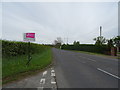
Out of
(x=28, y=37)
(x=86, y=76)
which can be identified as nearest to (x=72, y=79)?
(x=86, y=76)

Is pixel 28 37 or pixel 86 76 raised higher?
pixel 28 37

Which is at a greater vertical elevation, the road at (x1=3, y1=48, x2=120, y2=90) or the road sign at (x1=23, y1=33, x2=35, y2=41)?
the road sign at (x1=23, y1=33, x2=35, y2=41)

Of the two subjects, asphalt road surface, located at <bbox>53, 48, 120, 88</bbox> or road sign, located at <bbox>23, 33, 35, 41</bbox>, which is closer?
asphalt road surface, located at <bbox>53, 48, 120, 88</bbox>

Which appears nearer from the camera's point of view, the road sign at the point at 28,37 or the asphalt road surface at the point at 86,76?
the asphalt road surface at the point at 86,76

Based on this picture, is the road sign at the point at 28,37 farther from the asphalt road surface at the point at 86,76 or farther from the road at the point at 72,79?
the asphalt road surface at the point at 86,76

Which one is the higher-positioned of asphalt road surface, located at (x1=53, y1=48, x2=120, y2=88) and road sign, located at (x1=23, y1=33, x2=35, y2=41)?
road sign, located at (x1=23, y1=33, x2=35, y2=41)

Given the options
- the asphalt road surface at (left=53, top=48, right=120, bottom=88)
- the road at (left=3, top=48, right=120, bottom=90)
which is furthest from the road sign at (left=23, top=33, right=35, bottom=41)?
the asphalt road surface at (left=53, top=48, right=120, bottom=88)

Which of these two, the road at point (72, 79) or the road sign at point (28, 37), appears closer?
the road at point (72, 79)

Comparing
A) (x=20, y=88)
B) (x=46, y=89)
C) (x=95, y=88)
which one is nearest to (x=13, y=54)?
(x=20, y=88)

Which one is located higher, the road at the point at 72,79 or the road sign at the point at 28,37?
the road sign at the point at 28,37

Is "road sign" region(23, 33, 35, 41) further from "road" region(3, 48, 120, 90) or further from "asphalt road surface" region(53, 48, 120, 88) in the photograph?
"asphalt road surface" region(53, 48, 120, 88)

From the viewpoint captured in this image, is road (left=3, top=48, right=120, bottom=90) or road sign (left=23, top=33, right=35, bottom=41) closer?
road (left=3, top=48, right=120, bottom=90)

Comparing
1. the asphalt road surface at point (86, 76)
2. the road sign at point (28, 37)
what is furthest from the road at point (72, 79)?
the road sign at point (28, 37)

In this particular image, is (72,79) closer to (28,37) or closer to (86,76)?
(86,76)
